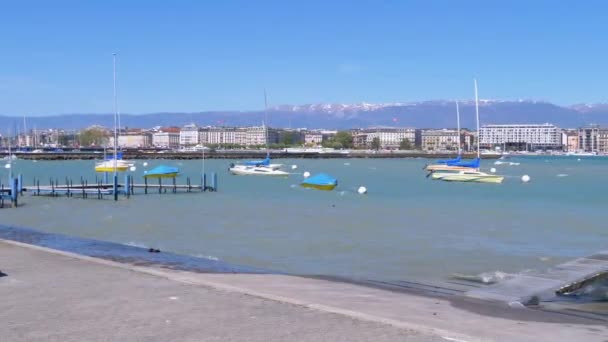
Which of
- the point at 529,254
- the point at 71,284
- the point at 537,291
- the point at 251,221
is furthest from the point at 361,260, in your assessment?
the point at 251,221

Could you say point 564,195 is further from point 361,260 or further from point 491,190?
point 361,260

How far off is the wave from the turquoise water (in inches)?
15.7

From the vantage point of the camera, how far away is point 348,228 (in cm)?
2708

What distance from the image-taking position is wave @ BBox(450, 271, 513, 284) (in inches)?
584

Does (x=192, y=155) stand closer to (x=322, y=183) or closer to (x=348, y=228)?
(x=322, y=183)

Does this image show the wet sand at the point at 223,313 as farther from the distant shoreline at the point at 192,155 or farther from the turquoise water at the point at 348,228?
the distant shoreline at the point at 192,155

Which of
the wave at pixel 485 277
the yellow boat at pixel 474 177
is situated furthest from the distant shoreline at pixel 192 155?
the wave at pixel 485 277

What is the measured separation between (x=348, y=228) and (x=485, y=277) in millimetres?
11930

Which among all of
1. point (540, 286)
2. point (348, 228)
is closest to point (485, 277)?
point (540, 286)

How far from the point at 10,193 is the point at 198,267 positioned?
25.2m

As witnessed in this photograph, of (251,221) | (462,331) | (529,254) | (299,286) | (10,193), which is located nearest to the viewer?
(462,331)

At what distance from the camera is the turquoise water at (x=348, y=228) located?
18.3 meters

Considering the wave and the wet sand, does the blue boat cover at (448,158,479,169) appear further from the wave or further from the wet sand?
the wet sand

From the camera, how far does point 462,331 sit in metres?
7.92
